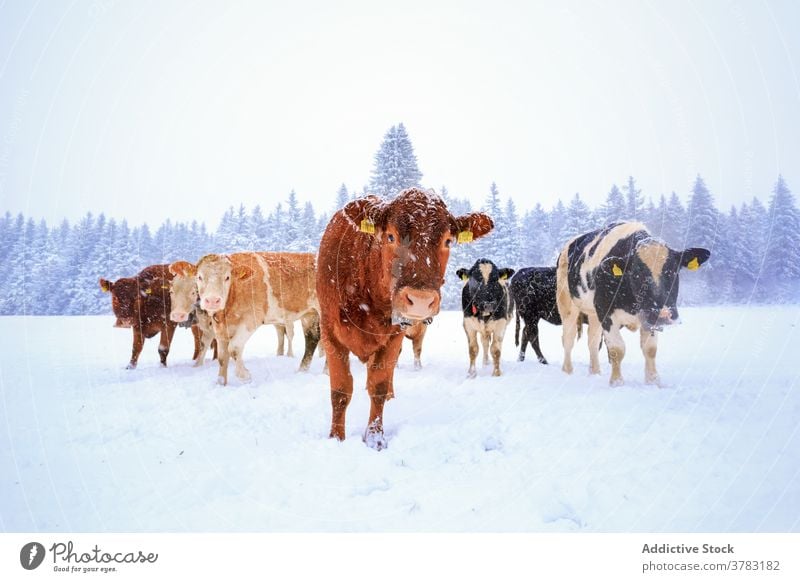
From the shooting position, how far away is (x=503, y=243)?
543 inches

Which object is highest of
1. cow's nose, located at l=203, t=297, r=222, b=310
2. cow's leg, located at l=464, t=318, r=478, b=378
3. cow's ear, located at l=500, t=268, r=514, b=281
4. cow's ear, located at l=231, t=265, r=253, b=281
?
cow's ear, located at l=231, t=265, r=253, b=281

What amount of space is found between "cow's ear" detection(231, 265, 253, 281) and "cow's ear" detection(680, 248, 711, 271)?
618cm

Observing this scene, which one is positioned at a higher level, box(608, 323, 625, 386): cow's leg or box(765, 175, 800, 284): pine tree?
box(765, 175, 800, 284): pine tree

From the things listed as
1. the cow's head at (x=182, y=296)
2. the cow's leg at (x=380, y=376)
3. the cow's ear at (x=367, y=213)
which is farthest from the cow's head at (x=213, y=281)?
the cow's ear at (x=367, y=213)

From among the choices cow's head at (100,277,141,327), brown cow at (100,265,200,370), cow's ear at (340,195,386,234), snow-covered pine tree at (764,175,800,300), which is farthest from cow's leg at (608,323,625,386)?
cow's head at (100,277,141,327)

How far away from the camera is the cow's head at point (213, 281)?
5762 mm

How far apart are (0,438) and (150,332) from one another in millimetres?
4446

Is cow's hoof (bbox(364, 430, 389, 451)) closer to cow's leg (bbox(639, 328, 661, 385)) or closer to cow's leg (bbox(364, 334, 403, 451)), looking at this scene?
cow's leg (bbox(364, 334, 403, 451))

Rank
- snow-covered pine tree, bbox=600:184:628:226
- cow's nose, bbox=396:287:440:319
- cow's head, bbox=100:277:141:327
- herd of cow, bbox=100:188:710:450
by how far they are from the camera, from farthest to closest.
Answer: snow-covered pine tree, bbox=600:184:628:226
cow's head, bbox=100:277:141:327
herd of cow, bbox=100:188:710:450
cow's nose, bbox=396:287:440:319

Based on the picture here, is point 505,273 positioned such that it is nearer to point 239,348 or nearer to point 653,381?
point 653,381

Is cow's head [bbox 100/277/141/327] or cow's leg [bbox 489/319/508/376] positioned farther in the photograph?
cow's head [bbox 100/277/141/327]

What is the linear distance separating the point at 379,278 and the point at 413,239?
603 mm

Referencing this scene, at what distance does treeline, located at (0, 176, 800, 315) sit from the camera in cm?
1064

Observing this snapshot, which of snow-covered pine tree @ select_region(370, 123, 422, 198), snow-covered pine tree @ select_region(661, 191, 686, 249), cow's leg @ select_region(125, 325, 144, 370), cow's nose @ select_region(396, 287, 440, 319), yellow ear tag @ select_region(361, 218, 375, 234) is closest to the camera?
cow's nose @ select_region(396, 287, 440, 319)
